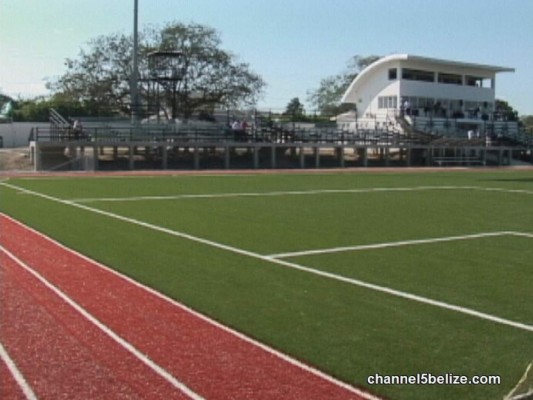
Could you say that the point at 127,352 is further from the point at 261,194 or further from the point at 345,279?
the point at 261,194

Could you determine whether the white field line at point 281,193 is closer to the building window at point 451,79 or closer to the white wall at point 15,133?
the white wall at point 15,133

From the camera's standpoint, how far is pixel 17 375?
5891 millimetres

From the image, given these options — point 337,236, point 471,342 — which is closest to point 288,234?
point 337,236

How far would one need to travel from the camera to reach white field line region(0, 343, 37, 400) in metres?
5.48

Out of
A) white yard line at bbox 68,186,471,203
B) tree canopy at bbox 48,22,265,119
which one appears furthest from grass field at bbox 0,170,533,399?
tree canopy at bbox 48,22,265,119

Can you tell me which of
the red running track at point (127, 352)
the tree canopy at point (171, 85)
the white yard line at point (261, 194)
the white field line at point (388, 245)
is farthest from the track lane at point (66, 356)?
the tree canopy at point (171, 85)

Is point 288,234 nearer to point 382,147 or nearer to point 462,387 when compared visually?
point 462,387

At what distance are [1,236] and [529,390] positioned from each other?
11020mm

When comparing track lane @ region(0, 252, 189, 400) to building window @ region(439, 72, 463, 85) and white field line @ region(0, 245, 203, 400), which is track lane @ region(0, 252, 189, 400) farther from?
building window @ region(439, 72, 463, 85)

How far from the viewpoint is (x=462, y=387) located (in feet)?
18.7

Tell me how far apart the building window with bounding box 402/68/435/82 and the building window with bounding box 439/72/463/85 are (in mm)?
1280

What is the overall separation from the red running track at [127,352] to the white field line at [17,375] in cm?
2

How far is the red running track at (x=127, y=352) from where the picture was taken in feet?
18.3

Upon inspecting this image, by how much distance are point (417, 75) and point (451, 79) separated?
5.24 meters
